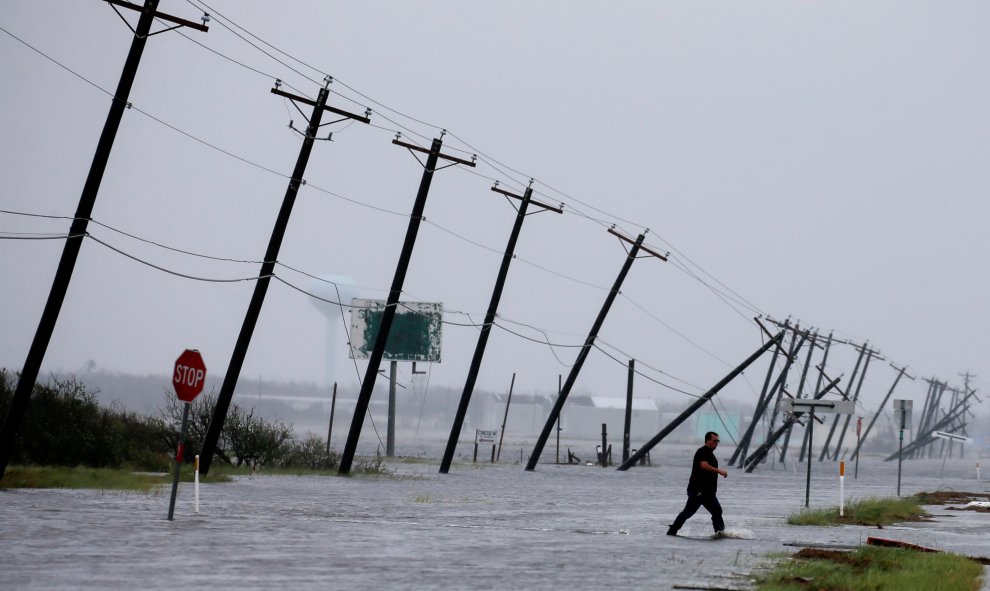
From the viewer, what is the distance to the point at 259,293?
35.9m

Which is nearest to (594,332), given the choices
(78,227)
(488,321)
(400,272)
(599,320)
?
(599,320)

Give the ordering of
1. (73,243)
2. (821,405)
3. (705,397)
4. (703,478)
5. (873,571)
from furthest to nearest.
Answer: (705,397)
(821,405)
(73,243)
(703,478)
(873,571)

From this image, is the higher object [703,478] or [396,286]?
[396,286]

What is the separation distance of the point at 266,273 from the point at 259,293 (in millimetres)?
580

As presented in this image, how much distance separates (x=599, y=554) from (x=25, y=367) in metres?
13.7

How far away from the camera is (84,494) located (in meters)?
26.7

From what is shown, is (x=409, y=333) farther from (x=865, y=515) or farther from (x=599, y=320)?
(x=865, y=515)

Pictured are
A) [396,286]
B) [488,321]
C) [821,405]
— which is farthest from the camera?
[488,321]

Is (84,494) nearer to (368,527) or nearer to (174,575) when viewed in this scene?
(368,527)

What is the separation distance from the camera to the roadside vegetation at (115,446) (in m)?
31.9

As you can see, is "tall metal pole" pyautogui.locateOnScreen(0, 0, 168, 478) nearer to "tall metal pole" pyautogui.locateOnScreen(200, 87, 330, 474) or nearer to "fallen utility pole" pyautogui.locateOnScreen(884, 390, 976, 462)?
"tall metal pole" pyautogui.locateOnScreen(200, 87, 330, 474)

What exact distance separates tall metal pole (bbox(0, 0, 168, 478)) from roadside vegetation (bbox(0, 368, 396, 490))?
1817 millimetres

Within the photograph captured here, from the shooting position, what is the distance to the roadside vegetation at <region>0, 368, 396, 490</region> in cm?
3186

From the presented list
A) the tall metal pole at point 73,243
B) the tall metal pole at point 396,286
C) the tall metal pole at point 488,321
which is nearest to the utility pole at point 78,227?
the tall metal pole at point 73,243
